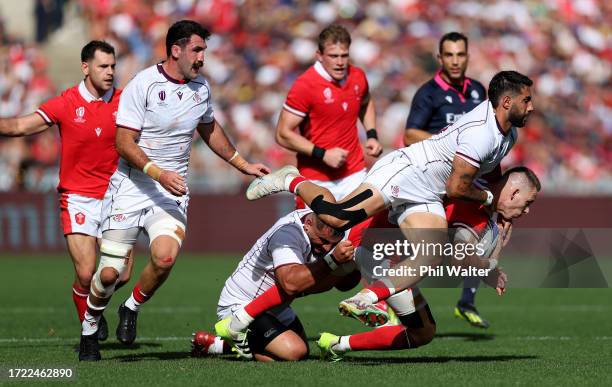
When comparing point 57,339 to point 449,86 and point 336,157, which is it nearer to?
point 336,157

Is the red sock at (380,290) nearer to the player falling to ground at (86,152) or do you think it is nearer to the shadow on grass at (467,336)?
the shadow on grass at (467,336)

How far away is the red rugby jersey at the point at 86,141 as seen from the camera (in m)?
10.3

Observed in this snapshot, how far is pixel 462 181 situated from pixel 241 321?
206 cm

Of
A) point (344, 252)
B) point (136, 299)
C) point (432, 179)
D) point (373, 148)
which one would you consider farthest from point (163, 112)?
point (373, 148)

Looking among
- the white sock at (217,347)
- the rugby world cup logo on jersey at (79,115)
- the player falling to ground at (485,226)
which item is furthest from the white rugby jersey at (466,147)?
the rugby world cup logo on jersey at (79,115)

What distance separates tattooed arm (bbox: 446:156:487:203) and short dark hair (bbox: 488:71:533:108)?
51cm

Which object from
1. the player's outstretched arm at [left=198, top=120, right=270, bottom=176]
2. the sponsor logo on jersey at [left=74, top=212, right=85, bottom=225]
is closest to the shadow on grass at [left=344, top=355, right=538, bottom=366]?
the player's outstretched arm at [left=198, top=120, right=270, bottom=176]

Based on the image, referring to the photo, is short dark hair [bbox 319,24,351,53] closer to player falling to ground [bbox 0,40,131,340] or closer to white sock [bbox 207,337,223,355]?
player falling to ground [bbox 0,40,131,340]

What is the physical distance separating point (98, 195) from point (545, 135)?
556 inches

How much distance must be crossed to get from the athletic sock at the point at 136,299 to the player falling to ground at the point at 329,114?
8.89 feet

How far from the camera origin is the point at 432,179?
8430mm

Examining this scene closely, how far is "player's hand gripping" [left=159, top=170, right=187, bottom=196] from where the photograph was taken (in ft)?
27.3

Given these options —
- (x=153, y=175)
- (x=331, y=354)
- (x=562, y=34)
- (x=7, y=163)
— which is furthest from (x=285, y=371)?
(x=562, y=34)

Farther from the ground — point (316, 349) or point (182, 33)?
point (182, 33)
